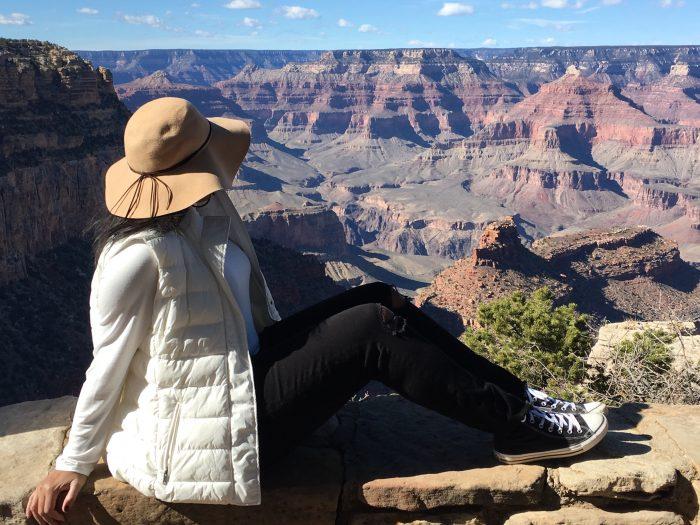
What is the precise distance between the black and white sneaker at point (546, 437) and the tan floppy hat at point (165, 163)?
1.89m

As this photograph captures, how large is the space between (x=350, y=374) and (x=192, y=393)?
721mm

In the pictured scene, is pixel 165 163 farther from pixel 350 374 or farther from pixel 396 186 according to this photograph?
pixel 396 186

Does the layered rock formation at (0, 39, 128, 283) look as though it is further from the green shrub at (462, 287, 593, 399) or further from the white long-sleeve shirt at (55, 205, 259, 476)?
the white long-sleeve shirt at (55, 205, 259, 476)

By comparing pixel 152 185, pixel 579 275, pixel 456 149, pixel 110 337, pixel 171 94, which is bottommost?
pixel 456 149

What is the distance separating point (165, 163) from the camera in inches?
122

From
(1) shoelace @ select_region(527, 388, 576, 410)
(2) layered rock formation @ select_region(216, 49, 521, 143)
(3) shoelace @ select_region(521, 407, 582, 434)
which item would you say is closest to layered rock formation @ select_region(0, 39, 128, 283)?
(1) shoelace @ select_region(527, 388, 576, 410)

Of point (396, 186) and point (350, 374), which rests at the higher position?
point (350, 374)

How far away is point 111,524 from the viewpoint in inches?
135

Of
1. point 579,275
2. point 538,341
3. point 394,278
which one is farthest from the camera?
point 394,278

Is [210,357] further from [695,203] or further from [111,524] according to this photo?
[695,203]

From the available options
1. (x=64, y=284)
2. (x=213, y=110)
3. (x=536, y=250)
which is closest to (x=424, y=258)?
(x=536, y=250)

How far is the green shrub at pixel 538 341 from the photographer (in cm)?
704

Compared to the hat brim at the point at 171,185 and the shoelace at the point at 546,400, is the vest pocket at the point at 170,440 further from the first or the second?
the shoelace at the point at 546,400

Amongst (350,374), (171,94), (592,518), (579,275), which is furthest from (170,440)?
(171,94)
